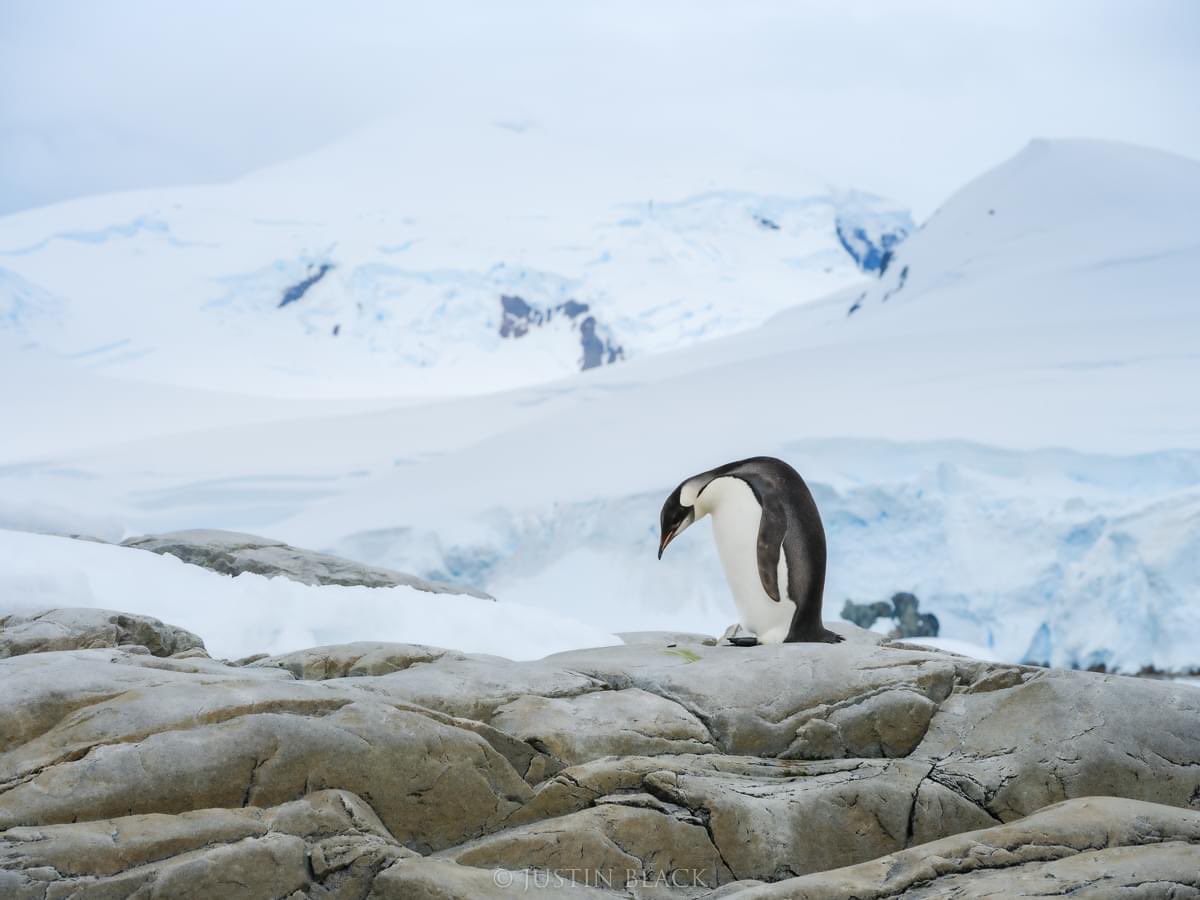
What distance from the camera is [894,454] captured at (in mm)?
14250

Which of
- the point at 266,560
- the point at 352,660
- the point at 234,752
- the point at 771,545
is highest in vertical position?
the point at 771,545

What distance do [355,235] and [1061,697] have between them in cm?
3910

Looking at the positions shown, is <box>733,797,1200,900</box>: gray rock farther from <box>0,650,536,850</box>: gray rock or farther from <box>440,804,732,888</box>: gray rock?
<box>0,650,536,850</box>: gray rock

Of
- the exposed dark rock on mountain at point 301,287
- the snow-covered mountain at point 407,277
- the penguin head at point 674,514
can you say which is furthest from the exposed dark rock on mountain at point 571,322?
the penguin head at point 674,514

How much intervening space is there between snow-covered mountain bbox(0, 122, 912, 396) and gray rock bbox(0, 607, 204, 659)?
3023 cm

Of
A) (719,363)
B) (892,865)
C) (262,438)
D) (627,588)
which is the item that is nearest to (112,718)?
(892,865)

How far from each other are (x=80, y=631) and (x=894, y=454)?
1137cm

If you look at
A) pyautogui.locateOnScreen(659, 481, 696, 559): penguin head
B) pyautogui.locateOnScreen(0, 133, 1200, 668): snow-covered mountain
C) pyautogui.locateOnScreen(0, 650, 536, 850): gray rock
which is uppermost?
pyautogui.locateOnScreen(659, 481, 696, 559): penguin head

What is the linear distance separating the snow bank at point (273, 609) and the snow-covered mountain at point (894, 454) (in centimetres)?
320

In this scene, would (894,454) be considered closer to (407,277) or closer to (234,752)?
(234,752)

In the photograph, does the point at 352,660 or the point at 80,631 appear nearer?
the point at 352,660

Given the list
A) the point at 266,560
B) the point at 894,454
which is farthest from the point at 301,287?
the point at 266,560

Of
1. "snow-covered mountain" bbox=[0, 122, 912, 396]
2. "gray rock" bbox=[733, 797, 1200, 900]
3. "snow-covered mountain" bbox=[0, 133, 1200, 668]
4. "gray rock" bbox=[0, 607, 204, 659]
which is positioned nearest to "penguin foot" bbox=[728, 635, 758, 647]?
"gray rock" bbox=[733, 797, 1200, 900]

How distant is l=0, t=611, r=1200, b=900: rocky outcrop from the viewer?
279 centimetres
